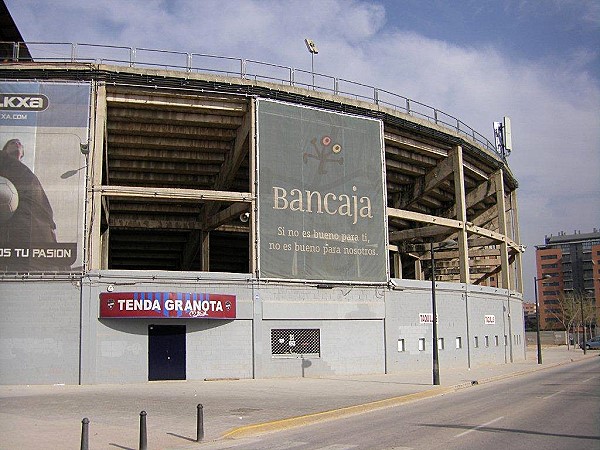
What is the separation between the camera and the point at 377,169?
3806cm

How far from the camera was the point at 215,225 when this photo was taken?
40656mm

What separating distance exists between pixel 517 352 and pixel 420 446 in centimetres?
4501

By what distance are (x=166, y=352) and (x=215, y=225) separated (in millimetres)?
11673

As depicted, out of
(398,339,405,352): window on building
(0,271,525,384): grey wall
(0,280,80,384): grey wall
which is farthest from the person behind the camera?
(398,339,405,352): window on building

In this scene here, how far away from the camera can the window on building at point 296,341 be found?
108 ft

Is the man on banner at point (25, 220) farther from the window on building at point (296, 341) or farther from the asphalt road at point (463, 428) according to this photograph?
the asphalt road at point (463, 428)

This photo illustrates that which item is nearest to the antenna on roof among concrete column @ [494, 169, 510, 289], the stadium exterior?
concrete column @ [494, 169, 510, 289]

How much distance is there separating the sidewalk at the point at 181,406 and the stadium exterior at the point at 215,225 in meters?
1.94

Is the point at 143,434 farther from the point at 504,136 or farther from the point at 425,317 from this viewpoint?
the point at 504,136

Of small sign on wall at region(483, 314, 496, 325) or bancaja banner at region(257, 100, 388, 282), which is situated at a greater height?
bancaja banner at region(257, 100, 388, 282)

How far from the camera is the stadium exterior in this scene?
97.6ft

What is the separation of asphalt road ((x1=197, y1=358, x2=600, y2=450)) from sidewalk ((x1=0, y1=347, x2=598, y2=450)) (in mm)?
1224

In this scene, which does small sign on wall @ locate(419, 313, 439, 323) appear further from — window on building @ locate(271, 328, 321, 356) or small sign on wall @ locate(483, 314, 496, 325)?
small sign on wall @ locate(483, 314, 496, 325)

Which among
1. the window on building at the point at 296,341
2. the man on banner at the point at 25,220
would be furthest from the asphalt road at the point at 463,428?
the man on banner at the point at 25,220
